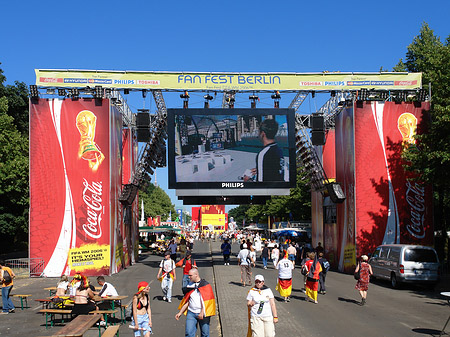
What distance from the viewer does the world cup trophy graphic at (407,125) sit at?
93.9ft

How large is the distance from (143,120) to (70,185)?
585 cm

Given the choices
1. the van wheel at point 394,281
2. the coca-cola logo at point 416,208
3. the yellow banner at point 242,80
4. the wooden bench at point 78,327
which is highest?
the yellow banner at point 242,80

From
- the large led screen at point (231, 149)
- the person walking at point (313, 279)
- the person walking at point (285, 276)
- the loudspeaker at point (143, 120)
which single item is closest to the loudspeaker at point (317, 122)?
the large led screen at point (231, 149)

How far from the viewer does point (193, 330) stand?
9008mm

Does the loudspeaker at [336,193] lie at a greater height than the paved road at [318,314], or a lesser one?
greater

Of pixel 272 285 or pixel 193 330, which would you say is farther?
pixel 272 285

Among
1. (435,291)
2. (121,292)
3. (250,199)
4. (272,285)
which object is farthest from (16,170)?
(435,291)

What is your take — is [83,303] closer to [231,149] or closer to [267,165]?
[231,149]

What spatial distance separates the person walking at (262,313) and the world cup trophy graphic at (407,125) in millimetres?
21715

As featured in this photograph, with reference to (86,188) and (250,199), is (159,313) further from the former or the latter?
(250,199)

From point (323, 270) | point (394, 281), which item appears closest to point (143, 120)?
point (323, 270)

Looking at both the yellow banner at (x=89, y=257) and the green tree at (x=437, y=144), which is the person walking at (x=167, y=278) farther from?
the green tree at (x=437, y=144)

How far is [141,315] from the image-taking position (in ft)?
30.7

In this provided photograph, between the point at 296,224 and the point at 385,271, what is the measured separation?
32129 millimetres
